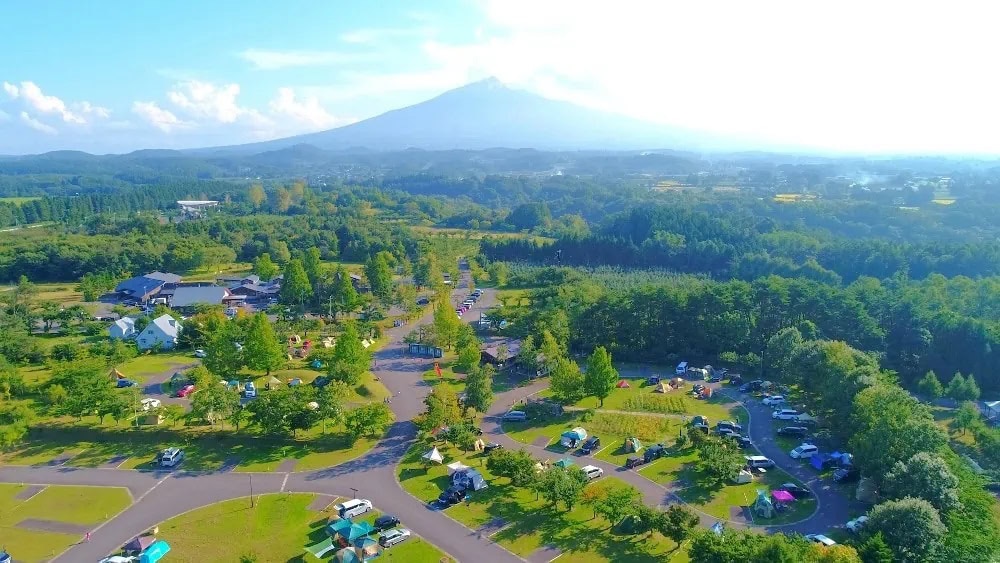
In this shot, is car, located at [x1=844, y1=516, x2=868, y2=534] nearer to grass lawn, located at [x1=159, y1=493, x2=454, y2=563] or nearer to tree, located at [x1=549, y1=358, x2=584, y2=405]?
tree, located at [x1=549, y1=358, x2=584, y2=405]

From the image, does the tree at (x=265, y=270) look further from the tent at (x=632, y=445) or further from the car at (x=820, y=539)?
the car at (x=820, y=539)

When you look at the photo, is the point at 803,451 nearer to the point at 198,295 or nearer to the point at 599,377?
the point at 599,377

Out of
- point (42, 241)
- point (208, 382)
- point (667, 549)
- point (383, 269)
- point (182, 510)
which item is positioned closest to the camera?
point (667, 549)

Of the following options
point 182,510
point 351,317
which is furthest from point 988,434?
point 351,317

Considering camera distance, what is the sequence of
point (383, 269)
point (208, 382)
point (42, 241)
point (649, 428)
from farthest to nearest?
1. point (42, 241)
2. point (383, 269)
3. point (208, 382)
4. point (649, 428)

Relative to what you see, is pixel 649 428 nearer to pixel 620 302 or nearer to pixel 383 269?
pixel 620 302

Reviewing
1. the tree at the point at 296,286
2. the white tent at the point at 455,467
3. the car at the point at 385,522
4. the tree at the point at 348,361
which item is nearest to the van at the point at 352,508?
the car at the point at 385,522

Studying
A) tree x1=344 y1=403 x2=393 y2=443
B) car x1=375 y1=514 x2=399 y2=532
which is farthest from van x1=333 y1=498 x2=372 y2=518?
tree x1=344 y1=403 x2=393 y2=443
